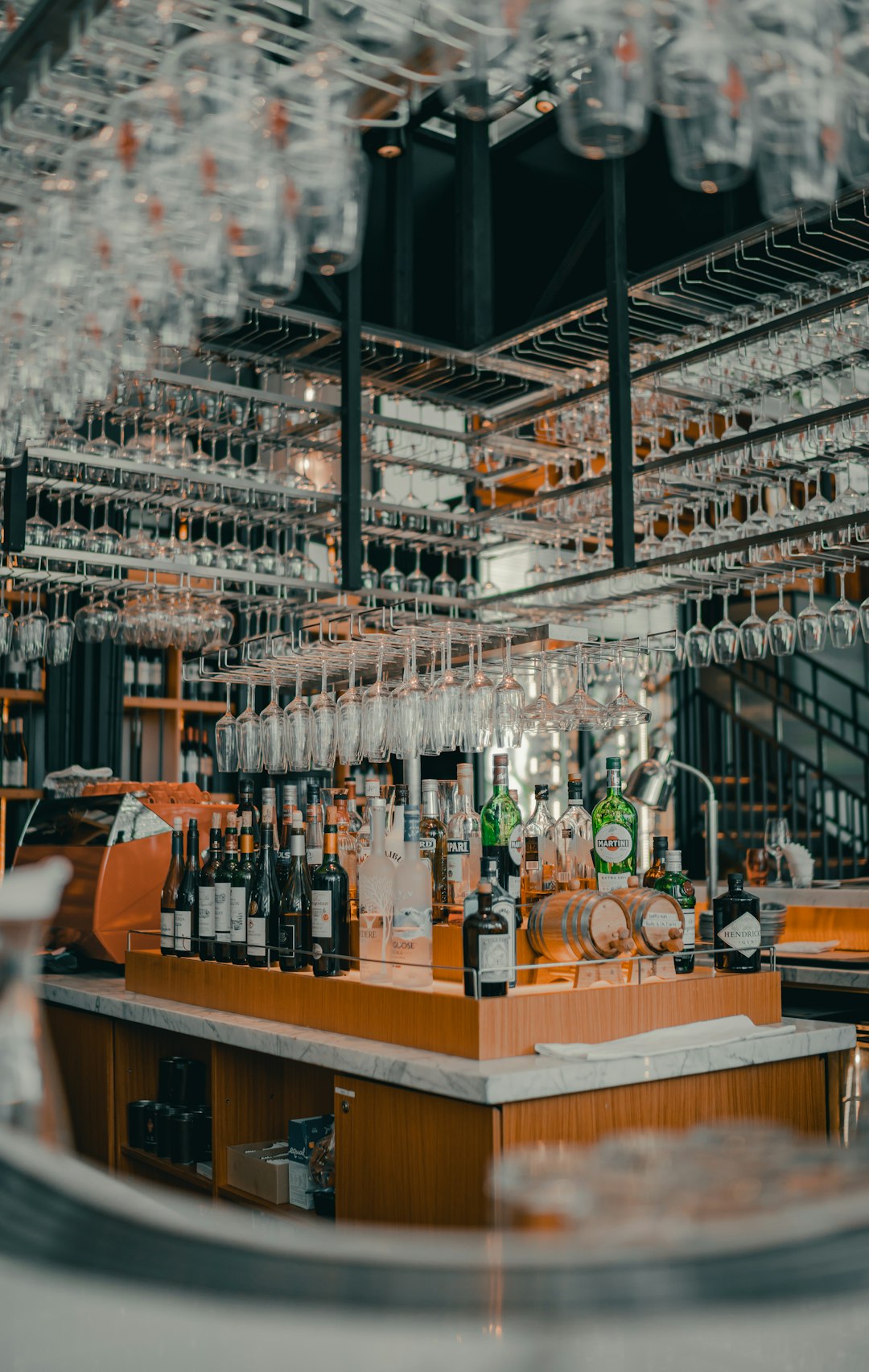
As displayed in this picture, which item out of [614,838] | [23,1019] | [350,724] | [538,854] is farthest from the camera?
→ [350,724]

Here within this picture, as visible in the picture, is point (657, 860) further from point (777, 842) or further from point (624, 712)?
point (777, 842)

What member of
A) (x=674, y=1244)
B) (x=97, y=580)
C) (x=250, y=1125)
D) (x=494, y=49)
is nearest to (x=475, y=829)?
(x=250, y=1125)

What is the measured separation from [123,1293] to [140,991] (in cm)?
270

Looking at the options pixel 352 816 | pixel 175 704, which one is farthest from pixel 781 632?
pixel 175 704

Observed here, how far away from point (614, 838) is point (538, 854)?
0.79ft

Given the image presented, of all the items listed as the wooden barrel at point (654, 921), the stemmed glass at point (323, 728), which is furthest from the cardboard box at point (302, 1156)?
the stemmed glass at point (323, 728)

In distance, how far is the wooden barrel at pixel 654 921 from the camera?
2793 mm

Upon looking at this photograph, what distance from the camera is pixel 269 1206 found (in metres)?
2.99

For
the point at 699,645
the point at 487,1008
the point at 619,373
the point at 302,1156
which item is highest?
the point at 619,373

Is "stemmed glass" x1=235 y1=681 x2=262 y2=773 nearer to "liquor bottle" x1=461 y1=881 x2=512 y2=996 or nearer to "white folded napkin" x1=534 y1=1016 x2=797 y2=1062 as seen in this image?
"liquor bottle" x1=461 y1=881 x2=512 y2=996

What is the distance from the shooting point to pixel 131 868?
412 cm

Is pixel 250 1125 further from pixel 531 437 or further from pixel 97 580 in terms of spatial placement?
pixel 531 437

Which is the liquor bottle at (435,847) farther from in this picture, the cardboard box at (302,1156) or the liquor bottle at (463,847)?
the cardboard box at (302,1156)

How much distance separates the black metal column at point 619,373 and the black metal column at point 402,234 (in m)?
A: 1.32
